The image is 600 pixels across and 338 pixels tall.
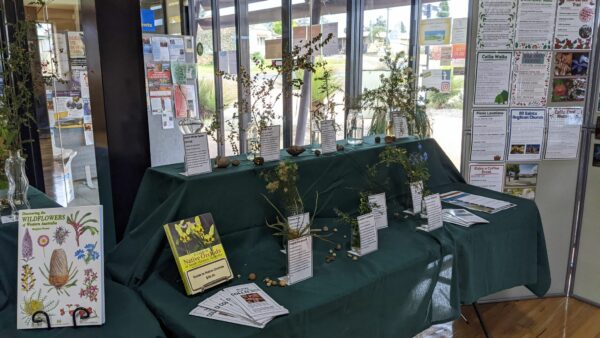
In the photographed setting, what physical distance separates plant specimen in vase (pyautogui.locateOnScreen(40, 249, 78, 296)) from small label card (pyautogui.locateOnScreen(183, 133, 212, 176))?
0.53 m

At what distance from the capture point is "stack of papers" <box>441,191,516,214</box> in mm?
2371

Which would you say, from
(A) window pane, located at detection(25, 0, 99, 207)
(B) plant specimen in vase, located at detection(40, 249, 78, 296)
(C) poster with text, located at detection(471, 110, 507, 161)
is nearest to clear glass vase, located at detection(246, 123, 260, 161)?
(B) plant specimen in vase, located at detection(40, 249, 78, 296)

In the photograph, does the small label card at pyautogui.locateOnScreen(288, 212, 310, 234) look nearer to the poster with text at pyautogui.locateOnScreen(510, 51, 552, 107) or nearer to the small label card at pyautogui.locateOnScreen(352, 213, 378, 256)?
the small label card at pyautogui.locateOnScreen(352, 213, 378, 256)

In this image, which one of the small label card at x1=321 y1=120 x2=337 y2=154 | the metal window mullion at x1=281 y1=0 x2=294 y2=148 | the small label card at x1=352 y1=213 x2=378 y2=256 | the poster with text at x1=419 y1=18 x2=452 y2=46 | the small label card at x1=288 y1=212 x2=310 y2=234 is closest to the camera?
the small label card at x1=288 y1=212 x2=310 y2=234

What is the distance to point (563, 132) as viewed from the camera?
2840mm

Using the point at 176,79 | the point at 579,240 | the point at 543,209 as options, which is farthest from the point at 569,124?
the point at 176,79

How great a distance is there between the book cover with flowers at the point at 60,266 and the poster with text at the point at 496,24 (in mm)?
2373

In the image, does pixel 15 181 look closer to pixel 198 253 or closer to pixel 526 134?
pixel 198 253

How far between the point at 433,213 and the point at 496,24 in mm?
1357

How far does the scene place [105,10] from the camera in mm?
1867

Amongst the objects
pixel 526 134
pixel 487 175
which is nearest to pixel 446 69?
pixel 526 134

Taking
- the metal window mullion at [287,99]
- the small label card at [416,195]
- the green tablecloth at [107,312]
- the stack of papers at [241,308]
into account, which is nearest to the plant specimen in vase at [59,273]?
the green tablecloth at [107,312]

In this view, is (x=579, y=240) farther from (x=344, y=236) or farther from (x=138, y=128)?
(x=138, y=128)

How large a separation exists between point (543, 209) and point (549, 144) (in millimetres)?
427
